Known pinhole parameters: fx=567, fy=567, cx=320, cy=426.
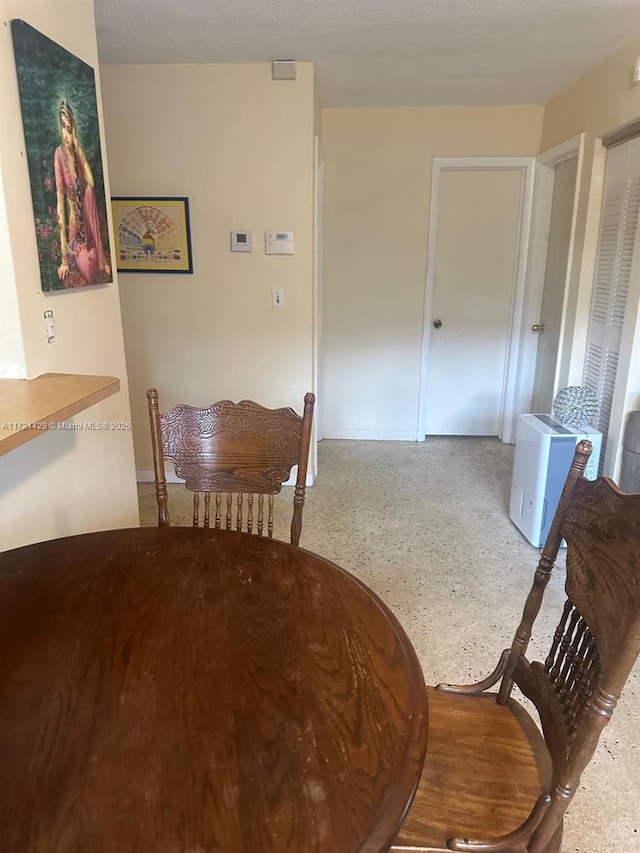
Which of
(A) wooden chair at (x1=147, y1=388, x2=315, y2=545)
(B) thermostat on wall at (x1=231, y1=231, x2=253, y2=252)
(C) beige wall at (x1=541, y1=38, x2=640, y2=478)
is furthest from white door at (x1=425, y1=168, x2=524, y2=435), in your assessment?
(A) wooden chair at (x1=147, y1=388, x2=315, y2=545)

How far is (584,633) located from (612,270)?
2490 mm

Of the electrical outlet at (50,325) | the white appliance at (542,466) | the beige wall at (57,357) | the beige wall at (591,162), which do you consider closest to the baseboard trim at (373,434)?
the beige wall at (591,162)

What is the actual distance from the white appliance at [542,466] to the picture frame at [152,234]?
2.16 metres

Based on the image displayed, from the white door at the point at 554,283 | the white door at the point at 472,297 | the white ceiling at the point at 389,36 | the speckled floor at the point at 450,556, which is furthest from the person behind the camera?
the white door at the point at 472,297

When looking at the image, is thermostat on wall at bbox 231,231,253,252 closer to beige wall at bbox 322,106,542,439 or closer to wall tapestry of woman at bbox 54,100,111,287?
beige wall at bbox 322,106,542,439

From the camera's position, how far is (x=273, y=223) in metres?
3.29

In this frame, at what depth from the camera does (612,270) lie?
2.97m

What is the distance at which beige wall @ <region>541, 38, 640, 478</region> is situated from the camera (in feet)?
9.01

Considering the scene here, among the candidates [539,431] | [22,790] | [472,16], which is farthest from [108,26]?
[22,790]

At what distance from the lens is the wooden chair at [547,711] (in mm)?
856

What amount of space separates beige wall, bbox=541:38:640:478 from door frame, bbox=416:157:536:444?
0.43 metres

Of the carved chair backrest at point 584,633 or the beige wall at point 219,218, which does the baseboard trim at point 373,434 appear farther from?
the carved chair backrest at point 584,633

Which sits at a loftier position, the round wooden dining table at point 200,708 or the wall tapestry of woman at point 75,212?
the wall tapestry of woman at point 75,212

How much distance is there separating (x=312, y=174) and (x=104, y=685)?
2970 millimetres
